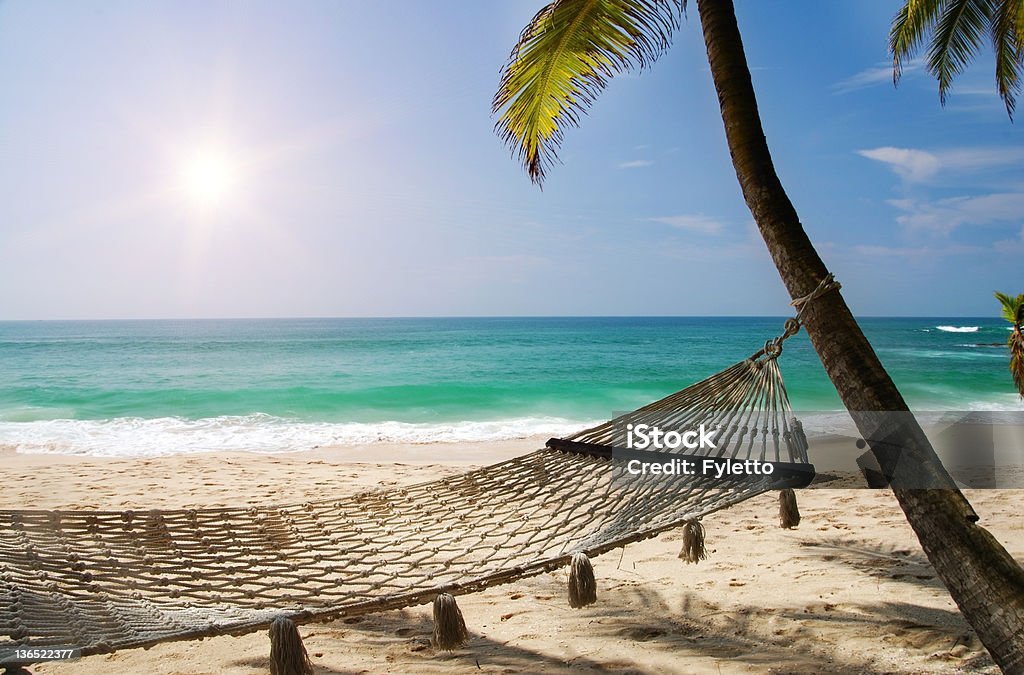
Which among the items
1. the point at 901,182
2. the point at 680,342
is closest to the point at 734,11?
the point at 680,342

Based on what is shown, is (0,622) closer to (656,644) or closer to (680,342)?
(656,644)

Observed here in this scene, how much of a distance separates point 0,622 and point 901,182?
40.7 m

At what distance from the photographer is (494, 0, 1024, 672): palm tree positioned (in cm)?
132

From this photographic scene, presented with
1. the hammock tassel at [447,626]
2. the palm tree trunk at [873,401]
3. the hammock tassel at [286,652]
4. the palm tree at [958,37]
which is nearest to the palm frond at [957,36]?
the palm tree at [958,37]

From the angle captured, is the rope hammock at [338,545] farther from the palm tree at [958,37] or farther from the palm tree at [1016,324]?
the palm tree at [1016,324]

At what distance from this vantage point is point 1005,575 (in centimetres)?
129

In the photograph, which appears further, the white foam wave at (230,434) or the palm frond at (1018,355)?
the white foam wave at (230,434)

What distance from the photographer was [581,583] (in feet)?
5.55

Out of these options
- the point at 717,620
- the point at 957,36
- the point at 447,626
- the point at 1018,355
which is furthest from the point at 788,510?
the point at 1018,355

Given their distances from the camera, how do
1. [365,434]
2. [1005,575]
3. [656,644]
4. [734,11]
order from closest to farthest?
[1005,575], [734,11], [656,644], [365,434]

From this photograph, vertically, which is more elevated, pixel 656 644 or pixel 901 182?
pixel 901 182

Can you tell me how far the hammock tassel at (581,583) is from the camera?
169 cm

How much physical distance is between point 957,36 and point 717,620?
11.9 ft

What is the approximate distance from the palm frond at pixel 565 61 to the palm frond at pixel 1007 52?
7.97ft
